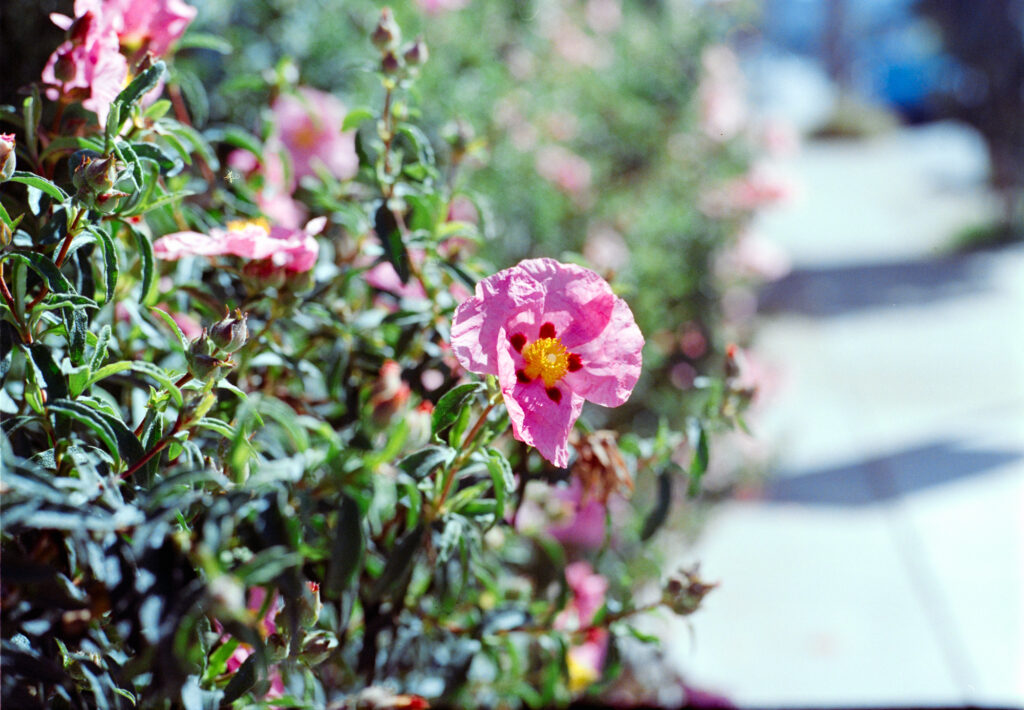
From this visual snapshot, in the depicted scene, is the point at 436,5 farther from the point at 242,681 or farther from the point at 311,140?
the point at 242,681

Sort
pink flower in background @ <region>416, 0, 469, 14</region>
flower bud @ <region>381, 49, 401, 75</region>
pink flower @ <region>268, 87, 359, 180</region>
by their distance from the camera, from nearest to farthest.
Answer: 1. flower bud @ <region>381, 49, 401, 75</region>
2. pink flower @ <region>268, 87, 359, 180</region>
3. pink flower in background @ <region>416, 0, 469, 14</region>

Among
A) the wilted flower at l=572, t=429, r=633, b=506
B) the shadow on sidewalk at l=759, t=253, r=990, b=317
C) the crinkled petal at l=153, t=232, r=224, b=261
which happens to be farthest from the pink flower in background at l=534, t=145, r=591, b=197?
the shadow on sidewalk at l=759, t=253, r=990, b=317

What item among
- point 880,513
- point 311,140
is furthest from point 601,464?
point 880,513

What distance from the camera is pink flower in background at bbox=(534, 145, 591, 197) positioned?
261cm

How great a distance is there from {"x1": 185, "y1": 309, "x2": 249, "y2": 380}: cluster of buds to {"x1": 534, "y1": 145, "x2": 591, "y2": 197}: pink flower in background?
193 cm

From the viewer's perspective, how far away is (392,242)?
34.9 inches

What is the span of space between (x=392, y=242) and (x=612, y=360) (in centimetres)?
27

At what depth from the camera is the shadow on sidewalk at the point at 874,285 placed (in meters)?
5.44

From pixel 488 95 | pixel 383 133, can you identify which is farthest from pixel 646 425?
pixel 383 133

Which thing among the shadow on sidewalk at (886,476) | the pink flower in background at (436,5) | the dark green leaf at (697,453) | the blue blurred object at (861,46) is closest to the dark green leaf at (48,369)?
the dark green leaf at (697,453)

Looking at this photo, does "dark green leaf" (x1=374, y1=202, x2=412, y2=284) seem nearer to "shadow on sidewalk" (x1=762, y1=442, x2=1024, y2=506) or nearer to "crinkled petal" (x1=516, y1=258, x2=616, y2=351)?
"crinkled petal" (x1=516, y1=258, x2=616, y2=351)

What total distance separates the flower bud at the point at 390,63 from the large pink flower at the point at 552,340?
31cm

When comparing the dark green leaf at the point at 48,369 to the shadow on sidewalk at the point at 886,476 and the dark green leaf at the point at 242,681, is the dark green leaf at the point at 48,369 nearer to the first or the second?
the dark green leaf at the point at 242,681

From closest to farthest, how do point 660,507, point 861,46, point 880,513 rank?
point 660,507 < point 880,513 < point 861,46
